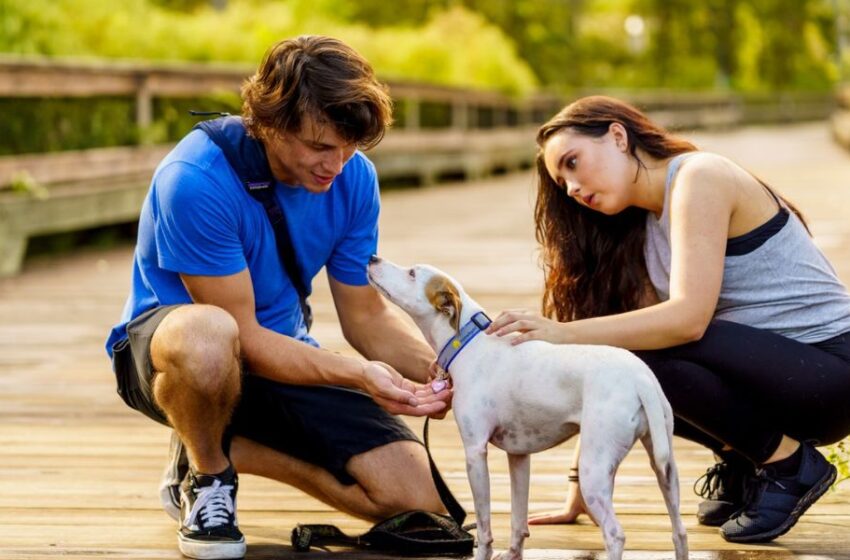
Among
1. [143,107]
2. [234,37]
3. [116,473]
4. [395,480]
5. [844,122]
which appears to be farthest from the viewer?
[844,122]

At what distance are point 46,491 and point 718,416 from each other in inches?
75.7

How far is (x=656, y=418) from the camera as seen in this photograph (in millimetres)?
3256

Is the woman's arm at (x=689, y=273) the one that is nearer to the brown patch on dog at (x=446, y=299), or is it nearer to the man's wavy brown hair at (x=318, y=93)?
the brown patch on dog at (x=446, y=299)

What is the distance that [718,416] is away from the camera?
147 inches

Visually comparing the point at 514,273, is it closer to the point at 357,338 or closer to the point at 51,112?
the point at 51,112

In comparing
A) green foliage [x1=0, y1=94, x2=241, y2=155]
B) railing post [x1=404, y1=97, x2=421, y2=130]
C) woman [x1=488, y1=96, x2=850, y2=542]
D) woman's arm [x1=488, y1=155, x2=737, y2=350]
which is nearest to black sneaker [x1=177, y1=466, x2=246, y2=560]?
woman [x1=488, y1=96, x2=850, y2=542]

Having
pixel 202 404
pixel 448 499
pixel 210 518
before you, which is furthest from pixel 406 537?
pixel 202 404

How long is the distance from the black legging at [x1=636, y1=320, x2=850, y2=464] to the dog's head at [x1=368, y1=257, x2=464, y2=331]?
55cm

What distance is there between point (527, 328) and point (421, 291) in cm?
27

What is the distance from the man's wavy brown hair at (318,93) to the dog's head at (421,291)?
36 cm

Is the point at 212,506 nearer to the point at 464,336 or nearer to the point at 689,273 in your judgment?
the point at 464,336

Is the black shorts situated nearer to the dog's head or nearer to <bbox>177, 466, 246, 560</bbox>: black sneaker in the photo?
<bbox>177, 466, 246, 560</bbox>: black sneaker

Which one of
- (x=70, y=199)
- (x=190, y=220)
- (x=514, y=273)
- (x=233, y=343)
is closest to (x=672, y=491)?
(x=233, y=343)

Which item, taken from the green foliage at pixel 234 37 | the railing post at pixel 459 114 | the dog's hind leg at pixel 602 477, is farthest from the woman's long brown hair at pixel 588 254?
the railing post at pixel 459 114
